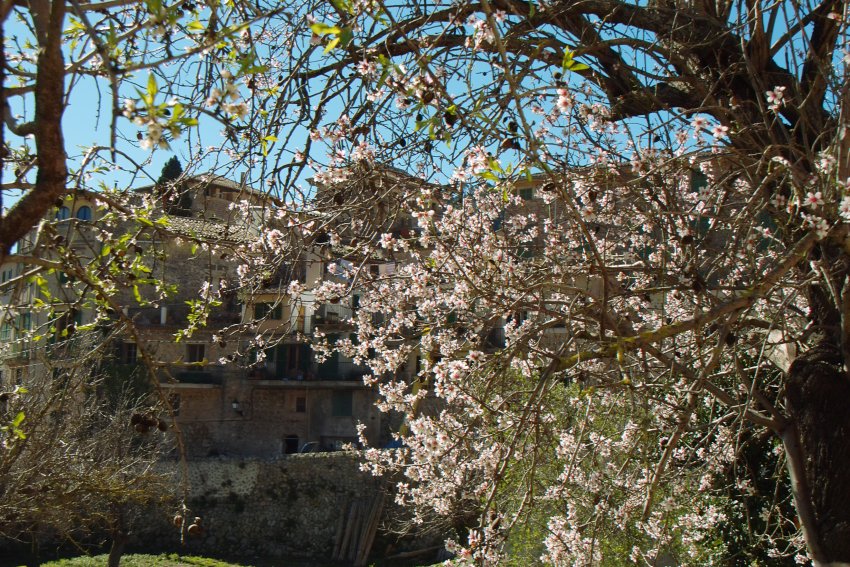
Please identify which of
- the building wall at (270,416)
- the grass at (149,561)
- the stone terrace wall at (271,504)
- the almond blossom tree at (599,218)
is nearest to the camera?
the almond blossom tree at (599,218)

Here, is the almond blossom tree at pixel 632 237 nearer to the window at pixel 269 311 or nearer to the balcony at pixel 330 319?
the window at pixel 269 311

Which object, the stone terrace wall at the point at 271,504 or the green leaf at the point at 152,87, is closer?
the green leaf at the point at 152,87

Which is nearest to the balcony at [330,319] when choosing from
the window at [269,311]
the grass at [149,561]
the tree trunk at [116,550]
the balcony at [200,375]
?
the window at [269,311]

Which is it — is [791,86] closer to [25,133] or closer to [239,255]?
[239,255]

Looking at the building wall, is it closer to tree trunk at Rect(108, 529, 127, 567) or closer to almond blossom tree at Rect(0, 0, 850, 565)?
tree trunk at Rect(108, 529, 127, 567)

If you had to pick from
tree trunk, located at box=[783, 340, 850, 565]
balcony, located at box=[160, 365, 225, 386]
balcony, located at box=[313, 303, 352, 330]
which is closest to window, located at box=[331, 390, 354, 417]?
balcony, located at box=[313, 303, 352, 330]

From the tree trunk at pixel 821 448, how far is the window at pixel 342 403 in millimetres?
25730

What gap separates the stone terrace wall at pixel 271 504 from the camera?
21.1 meters

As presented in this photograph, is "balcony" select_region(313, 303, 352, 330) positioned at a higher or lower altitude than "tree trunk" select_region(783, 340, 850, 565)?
higher

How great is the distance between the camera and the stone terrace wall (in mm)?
21094

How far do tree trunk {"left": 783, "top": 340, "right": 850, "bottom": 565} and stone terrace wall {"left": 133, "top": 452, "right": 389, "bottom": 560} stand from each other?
56.9 ft

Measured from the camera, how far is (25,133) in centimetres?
226

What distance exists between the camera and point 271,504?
21.8 meters

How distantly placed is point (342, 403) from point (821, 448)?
26.2 m
